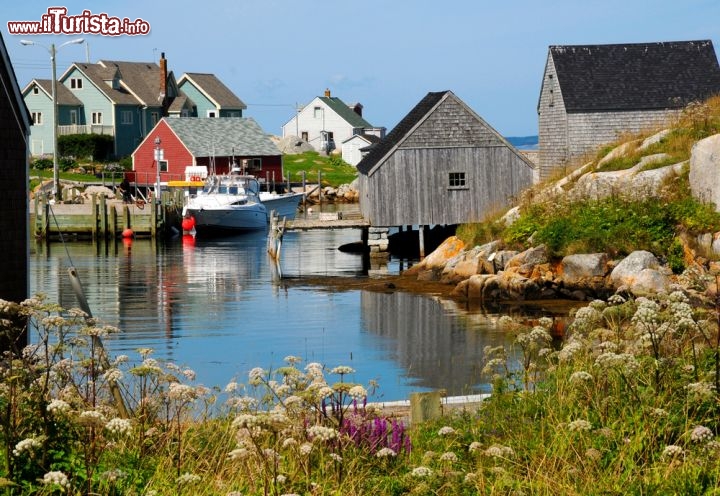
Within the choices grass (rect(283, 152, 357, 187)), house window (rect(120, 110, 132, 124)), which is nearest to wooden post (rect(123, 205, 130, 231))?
grass (rect(283, 152, 357, 187))

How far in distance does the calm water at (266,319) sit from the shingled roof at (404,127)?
12.7ft

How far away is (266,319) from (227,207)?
29708 millimetres

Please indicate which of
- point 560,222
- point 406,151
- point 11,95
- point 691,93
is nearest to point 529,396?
point 11,95

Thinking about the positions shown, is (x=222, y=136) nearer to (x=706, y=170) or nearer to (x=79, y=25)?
(x=79, y=25)

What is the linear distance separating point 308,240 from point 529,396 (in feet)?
152

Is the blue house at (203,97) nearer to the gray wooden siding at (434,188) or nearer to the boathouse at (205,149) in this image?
the boathouse at (205,149)

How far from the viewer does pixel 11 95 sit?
1872 centimetres

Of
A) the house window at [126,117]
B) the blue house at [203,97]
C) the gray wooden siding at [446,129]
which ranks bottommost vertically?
the gray wooden siding at [446,129]

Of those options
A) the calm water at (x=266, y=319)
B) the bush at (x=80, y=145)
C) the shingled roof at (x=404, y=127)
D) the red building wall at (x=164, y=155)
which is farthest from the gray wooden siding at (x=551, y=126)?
the bush at (x=80, y=145)

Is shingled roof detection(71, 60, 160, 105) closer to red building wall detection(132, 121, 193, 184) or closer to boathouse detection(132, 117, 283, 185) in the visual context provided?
boathouse detection(132, 117, 283, 185)

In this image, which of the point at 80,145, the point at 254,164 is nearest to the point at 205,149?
the point at 254,164

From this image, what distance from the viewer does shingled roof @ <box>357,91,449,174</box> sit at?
4541 centimetres

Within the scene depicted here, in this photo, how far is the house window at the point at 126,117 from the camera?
93688 millimetres

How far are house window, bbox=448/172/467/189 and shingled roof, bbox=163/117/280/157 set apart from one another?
112 ft
